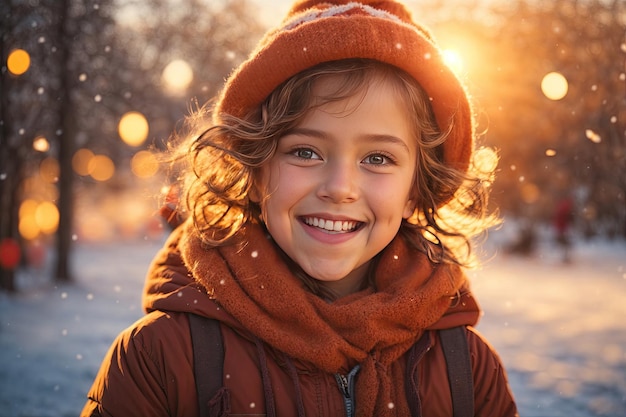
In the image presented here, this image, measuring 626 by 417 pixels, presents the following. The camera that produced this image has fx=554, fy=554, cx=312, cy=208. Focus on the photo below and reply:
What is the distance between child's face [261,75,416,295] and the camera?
1.81m

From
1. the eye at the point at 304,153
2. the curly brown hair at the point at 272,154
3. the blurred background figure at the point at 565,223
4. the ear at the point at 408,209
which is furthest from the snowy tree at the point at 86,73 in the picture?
the blurred background figure at the point at 565,223

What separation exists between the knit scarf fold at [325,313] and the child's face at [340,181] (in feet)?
0.36

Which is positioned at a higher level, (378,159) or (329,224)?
(378,159)

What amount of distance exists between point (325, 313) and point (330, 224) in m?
0.30

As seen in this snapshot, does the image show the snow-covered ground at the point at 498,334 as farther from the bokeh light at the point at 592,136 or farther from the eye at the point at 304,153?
the eye at the point at 304,153

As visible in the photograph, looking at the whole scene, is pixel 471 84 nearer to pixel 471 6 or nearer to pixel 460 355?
pixel 460 355

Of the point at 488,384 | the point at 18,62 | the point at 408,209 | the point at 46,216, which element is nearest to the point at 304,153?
the point at 408,209

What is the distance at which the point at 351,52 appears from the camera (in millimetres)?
1805

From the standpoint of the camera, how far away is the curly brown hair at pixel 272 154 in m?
1.87

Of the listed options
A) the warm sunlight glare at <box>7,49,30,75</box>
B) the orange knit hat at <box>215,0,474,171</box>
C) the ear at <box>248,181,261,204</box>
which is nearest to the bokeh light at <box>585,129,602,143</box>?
the orange knit hat at <box>215,0,474,171</box>

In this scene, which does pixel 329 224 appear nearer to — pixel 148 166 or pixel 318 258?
pixel 318 258

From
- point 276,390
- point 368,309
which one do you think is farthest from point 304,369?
point 368,309

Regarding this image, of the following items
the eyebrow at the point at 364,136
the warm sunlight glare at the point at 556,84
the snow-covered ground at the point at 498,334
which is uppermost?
the warm sunlight glare at the point at 556,84

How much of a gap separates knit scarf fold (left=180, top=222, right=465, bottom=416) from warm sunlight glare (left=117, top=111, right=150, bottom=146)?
15.8 feet
